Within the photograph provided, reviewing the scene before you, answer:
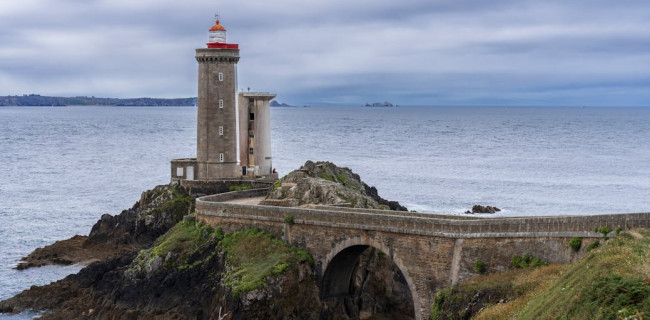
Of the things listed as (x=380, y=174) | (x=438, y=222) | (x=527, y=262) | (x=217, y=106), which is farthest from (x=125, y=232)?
(x=380, y=174)

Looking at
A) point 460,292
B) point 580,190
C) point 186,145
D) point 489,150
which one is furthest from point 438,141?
point 460,292

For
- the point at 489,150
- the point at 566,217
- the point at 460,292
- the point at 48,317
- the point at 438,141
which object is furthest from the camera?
the point at 438,141

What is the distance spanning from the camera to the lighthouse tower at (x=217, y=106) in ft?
189

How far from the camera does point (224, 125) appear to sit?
5853 cm

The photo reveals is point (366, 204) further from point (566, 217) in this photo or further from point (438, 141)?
point (438, 141)

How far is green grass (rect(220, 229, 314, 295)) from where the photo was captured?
37.9 meters

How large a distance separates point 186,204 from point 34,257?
1117 centimetres

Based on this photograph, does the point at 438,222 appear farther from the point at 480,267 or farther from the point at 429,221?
the point at 480,267

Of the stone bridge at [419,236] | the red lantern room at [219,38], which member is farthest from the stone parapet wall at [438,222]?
the red lantern room at [219,38]

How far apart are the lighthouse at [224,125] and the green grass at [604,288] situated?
115ft

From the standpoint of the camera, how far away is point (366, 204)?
150 ft

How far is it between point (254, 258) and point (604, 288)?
21441 mm

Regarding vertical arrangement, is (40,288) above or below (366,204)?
below

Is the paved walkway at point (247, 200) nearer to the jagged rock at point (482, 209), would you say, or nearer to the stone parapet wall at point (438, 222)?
the stone parapet wall at point (438, 222)
